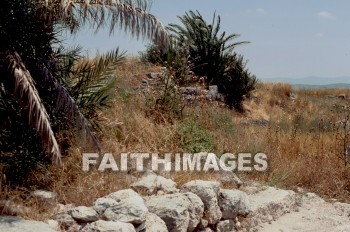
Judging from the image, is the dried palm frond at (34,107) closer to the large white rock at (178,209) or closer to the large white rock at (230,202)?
the large white rock at (178,209)

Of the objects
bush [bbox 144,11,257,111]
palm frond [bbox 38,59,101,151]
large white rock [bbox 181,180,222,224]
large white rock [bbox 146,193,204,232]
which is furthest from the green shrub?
Result: bush [bbox 144,11,257,111]

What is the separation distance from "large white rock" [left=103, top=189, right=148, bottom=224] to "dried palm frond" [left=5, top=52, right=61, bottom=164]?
0.62 metres

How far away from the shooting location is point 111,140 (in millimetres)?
6188

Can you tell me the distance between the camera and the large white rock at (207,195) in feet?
17.1

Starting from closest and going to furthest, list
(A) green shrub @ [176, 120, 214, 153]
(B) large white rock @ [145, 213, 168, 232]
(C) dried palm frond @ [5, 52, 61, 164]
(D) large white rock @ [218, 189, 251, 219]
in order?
(C) dried palm frond @ [5, 52, 61, 164], (B) large white rock @ [145, 213, 168, 232], (D) large white rock @ [218, 189, 251, 219], (A) green shrub @ [176, 120, 214, 153]

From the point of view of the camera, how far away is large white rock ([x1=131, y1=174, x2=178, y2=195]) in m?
5.12

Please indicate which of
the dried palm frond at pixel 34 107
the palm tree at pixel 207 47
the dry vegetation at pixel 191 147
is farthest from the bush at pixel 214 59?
the dried palm frond at pixel 34 107

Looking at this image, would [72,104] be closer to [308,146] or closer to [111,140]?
[111,140]

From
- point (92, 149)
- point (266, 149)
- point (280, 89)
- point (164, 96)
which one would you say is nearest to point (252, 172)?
point (266, 149)

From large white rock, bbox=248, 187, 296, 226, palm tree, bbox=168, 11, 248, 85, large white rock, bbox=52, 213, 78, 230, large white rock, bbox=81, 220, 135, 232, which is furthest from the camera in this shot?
palm tree, bbox=168, 11, 248, 85

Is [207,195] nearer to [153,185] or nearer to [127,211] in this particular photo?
[153,185]

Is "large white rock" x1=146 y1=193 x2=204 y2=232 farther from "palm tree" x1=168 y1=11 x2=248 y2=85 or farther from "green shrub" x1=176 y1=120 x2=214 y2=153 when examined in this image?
"palm tree" x1=168 y1=11 x2=248 y2=85

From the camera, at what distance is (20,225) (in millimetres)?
3773

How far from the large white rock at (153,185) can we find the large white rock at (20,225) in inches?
54.9
